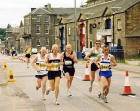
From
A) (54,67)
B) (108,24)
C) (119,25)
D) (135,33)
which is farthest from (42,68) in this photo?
(108,24)

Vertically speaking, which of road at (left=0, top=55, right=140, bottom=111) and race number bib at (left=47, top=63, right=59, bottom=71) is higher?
race number bib at (left=47, top=63, right=59, bottom=71)

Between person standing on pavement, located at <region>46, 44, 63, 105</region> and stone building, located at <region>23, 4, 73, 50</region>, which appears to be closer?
person standing on pavement, located at <region>46, 44, 63, 105</region>

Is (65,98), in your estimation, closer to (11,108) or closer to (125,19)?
(11,108)

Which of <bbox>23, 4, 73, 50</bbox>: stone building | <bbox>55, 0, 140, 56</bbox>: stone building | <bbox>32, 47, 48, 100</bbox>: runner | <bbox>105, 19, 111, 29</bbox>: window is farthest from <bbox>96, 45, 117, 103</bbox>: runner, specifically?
<bbox>23, 4, 73, 50</bbox>: stone building

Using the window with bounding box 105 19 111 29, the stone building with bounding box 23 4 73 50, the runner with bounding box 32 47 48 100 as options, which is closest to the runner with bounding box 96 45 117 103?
the runner with bounding box 32 47 48 100

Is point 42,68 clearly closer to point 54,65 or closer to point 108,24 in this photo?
point 54,65

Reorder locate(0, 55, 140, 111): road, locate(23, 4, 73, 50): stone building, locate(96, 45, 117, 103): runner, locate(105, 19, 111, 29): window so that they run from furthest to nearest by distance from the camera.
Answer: locate(23, 4, 73, 50): stone building, locate(105, 19, 111, 29): window, locate(96, 45, 117, 103): runner, locate(0, 55, 140, 111): road

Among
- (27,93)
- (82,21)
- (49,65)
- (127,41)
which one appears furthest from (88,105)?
(82,21)

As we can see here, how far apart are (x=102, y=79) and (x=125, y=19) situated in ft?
135

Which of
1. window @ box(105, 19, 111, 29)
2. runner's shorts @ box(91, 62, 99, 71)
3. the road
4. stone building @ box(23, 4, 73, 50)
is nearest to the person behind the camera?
the road

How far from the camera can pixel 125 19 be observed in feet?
174

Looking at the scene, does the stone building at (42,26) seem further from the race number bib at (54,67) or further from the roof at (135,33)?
the race number bib at (54,67)

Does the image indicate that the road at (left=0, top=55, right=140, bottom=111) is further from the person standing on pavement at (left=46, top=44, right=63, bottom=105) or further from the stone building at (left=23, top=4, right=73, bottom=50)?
the stone building at (left=23, top=4, right=73, bottom=50)

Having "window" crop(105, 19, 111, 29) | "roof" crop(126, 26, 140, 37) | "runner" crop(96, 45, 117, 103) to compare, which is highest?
"window" crop(105, 19, 111, 29)
